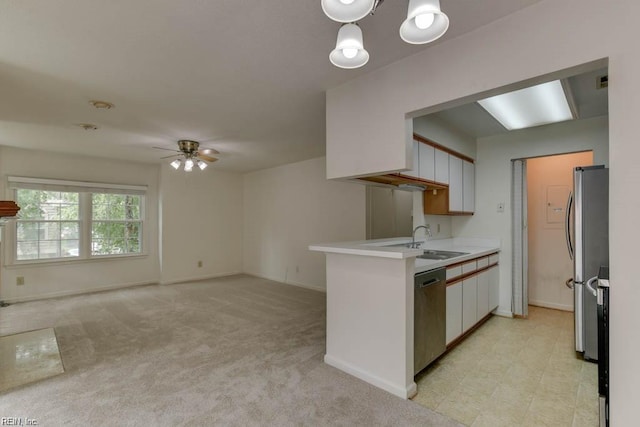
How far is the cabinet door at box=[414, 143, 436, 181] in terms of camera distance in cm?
304

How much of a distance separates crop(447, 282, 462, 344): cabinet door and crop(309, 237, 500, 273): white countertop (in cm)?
26

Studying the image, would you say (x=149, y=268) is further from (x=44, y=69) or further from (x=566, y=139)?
(x=566, y=139)

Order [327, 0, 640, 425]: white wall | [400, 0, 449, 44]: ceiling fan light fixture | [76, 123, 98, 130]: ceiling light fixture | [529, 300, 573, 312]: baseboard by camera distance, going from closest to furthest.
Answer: [400, 0, 449, 44]: ceiling fan light fixture
[327, 0, 640, 425]: white wall
[76, 123, 98, 130]: ceiling light fixture
[529, 300, 573, 312]: baseboard

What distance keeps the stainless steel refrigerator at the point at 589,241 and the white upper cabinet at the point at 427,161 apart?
1.18 meters

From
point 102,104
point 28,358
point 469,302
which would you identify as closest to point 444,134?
point 469,302

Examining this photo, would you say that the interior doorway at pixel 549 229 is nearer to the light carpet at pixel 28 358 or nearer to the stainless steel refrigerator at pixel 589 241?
the stainless steel refrigerator at pixel 589 241

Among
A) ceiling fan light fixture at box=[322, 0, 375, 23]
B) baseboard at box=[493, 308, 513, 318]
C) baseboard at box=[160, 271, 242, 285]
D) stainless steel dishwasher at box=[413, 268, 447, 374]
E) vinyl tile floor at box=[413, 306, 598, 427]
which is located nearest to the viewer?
ceiling fan light fixture at box=[322, 0, 375, 23]

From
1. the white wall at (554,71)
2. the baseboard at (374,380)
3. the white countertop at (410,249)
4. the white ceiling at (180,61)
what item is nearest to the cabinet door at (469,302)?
the white countertop at (410,249)

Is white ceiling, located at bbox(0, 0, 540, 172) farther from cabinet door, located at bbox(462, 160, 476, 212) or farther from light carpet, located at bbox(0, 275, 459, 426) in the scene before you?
light carpet, located at bbox(0, 275, 459, 426)

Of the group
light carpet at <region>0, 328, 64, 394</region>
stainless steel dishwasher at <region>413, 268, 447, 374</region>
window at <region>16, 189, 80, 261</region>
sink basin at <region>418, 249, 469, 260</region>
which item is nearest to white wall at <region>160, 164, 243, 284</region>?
window at <region>16, 189, 80, 261</region>

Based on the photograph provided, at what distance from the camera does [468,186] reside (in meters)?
3.96

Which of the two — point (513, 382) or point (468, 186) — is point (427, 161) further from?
point (513, 382)

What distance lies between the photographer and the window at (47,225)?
477 centimetres

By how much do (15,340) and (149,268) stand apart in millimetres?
2867
